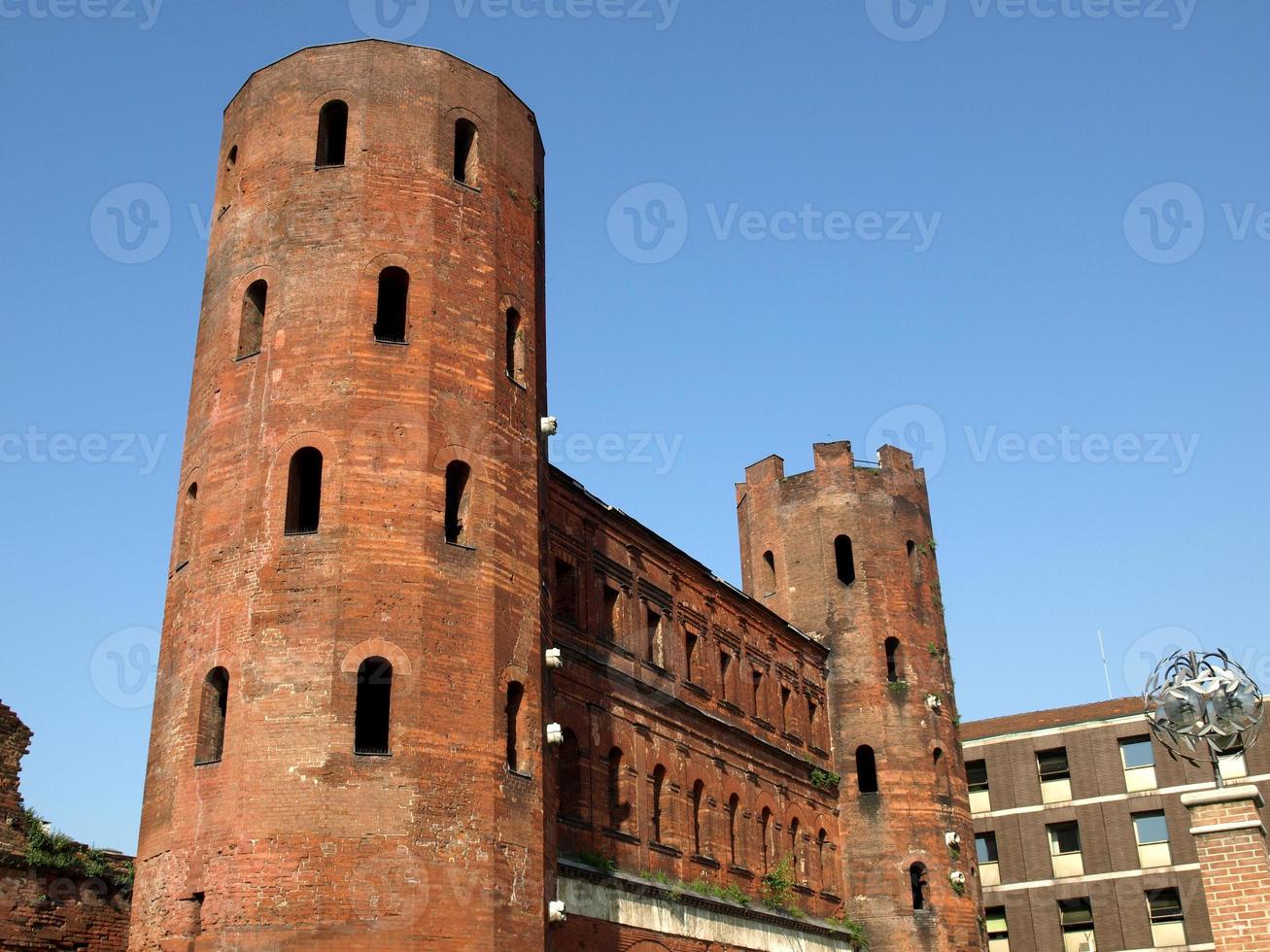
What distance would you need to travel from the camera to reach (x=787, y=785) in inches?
1388

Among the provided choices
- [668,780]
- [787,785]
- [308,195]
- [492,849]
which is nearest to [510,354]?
[308,195]

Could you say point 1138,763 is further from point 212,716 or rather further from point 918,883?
point 212,716

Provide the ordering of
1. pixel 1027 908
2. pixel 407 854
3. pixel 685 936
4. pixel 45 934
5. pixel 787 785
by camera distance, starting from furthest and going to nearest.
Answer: pixel 1027 908, pixel 787 785, pixel 685 936, pixel 45 934, pixel 407 854

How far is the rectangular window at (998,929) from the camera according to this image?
4897 cm

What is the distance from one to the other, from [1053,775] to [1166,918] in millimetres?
6085

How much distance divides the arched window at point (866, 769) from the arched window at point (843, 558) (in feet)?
16.0

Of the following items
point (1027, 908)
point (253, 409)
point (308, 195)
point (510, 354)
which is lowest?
point (1027, 908)

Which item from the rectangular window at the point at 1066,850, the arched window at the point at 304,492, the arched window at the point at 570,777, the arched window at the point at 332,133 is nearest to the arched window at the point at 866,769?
the arched window at the point at 570,777

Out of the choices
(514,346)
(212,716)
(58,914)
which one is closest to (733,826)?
(514,346)

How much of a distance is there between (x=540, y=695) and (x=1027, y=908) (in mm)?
32891

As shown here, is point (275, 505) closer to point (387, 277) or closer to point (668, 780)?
point (387, 277)

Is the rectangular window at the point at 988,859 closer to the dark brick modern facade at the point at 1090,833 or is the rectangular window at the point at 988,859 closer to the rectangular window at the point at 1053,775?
the dark brick modern facade at the point at 1090,833

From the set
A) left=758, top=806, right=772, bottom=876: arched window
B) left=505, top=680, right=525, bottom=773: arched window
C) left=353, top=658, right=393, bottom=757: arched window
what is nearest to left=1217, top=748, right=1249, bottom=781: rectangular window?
left=505, top=680, right=525, bottom=773: arched window

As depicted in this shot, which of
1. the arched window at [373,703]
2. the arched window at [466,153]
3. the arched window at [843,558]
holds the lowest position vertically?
the arched window at [373,703]
